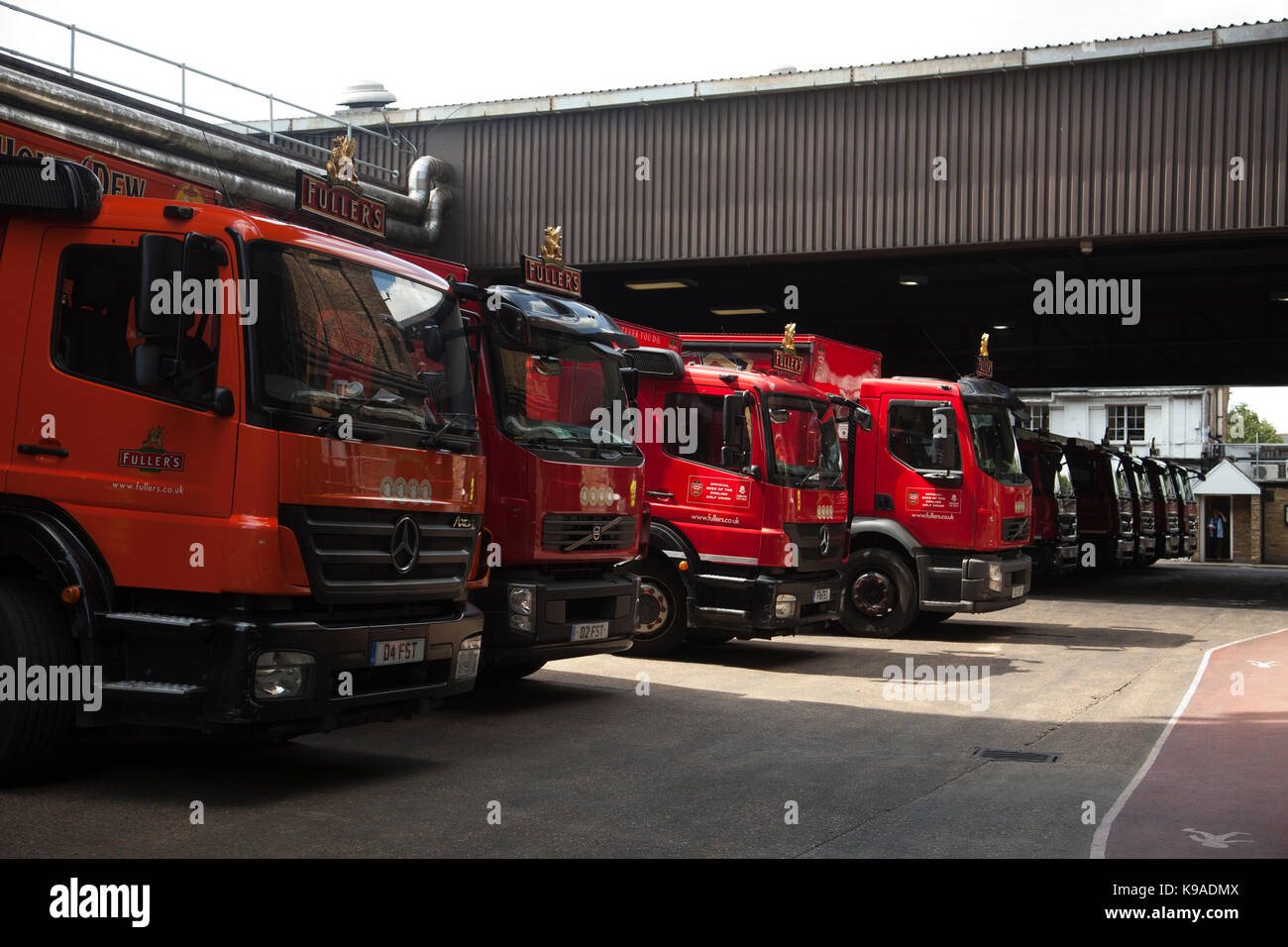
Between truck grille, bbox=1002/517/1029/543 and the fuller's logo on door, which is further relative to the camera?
truck grille, bbox=1002/517/1029/543

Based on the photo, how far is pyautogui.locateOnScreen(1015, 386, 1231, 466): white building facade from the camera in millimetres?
61406

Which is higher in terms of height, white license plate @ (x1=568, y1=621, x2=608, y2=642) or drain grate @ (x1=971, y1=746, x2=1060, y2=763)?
white license plate @ (x1=568, y1=621, x2=608, y2=642)

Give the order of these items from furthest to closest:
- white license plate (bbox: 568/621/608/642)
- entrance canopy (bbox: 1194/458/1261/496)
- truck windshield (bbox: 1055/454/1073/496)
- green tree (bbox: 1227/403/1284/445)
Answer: green tree (bbox: 1227/403/1284/445) < entrance canopy (bbox: 1194/458/1261/496) < truck windshield (bbox: 1055/454/1073/496) < white license plate (bbox: 568/621/608/642)

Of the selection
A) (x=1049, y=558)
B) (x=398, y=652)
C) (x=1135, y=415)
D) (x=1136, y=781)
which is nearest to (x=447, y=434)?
(x=398, y=652)

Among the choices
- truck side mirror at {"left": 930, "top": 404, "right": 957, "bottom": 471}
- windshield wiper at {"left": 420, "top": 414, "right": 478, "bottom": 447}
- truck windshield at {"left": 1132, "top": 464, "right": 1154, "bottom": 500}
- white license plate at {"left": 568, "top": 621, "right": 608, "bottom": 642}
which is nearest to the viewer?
windshield wiper at {"left": 420, "top": 414, "right": 478, "bottom": 447}

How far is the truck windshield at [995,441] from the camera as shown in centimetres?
1499

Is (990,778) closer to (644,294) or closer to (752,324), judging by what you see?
(644,294)

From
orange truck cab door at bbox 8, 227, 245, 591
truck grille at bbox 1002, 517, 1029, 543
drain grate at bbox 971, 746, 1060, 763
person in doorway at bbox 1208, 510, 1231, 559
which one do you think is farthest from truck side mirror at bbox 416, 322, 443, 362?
person in doorway at bbox 1208, 510, 1231, 559

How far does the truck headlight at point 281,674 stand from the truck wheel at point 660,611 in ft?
20.3

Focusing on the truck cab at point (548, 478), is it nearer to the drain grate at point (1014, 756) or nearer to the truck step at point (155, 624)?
the truck step at point (155, 624)

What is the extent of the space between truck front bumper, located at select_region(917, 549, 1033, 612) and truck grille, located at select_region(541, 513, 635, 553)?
603 cm

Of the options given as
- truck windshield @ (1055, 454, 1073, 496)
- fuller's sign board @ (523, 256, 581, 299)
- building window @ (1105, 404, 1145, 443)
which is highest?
building window @ (1105, 404, 1145, 443)

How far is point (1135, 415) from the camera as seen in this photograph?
63.7 m

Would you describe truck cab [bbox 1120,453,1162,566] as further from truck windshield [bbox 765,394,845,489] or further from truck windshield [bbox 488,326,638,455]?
truck windshield [bbox 488,326,638,455]
